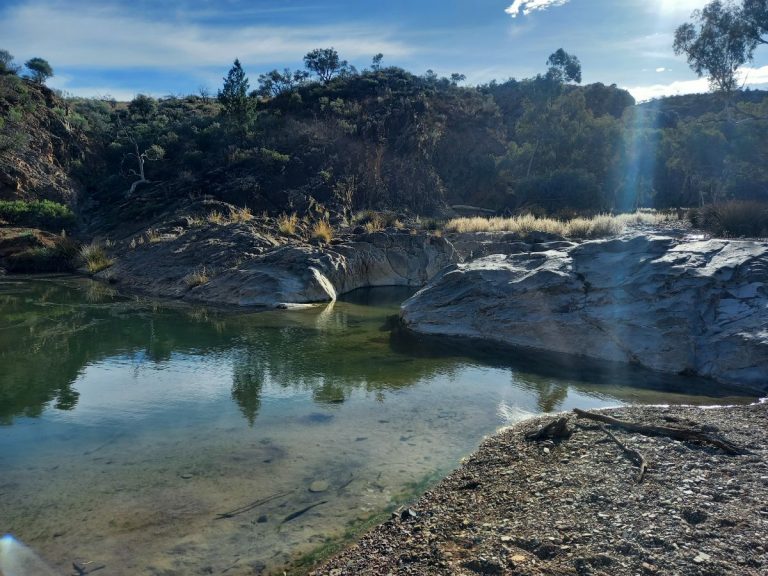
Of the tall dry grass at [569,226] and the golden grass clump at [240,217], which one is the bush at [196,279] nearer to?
the golden grass clump at [240,217]

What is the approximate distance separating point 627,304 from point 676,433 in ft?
20.0

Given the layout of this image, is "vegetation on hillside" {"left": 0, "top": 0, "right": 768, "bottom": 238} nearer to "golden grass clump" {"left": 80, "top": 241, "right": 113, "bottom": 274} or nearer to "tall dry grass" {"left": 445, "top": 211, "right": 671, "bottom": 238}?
"golden grass clump" {"left": 80, "top": 241, "right": 113, "bottom": 274}

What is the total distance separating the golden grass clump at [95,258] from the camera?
904 inches

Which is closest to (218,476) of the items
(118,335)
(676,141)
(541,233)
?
(118,335)

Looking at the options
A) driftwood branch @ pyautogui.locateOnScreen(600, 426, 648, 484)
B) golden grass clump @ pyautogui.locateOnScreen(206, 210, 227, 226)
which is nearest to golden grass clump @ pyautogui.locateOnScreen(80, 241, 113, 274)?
golden grass clump @ pyautogui.locateOnScreen(206, 210, 227, 226)

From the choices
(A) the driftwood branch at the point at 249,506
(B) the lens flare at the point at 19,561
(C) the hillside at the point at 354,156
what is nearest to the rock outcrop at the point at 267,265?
(C) the hillside at the point at 354,156

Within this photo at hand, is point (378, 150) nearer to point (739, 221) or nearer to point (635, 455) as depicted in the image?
point (739, 221)

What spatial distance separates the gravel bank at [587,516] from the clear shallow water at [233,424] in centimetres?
67

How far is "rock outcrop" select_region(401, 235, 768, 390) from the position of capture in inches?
417

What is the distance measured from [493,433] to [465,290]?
6980mm

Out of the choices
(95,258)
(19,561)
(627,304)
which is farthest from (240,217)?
(19,561)

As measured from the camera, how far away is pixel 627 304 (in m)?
12.1

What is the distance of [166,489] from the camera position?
5.97m

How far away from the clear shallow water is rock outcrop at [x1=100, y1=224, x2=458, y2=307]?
3600 mm
